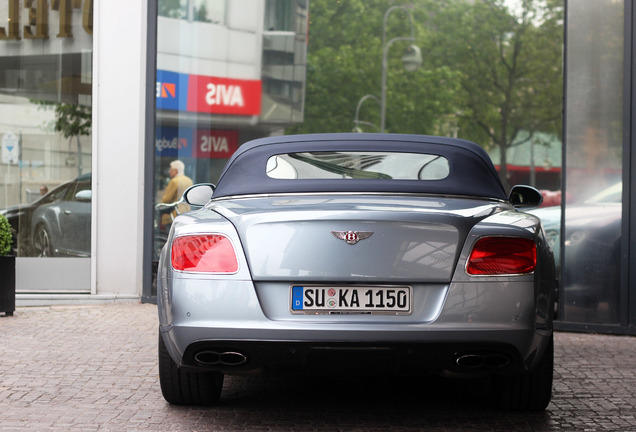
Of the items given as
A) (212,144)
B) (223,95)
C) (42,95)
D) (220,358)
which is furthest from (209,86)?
(220,358)

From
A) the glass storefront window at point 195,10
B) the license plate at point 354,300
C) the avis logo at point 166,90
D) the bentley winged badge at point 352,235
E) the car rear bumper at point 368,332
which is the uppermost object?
the glass storefront window at point 195,10

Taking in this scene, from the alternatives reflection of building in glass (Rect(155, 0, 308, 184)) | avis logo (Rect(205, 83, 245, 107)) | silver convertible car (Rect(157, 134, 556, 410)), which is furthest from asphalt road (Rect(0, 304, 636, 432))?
avis logo (Rect(205, 83, 245, 107))

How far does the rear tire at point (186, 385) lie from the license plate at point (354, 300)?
1034 millimetres

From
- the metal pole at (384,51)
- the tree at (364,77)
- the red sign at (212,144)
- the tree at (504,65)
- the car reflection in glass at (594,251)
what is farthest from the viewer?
the metal pole at (384,51)

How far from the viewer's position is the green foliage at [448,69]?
1247 inches

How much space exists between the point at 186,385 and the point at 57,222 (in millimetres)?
6977

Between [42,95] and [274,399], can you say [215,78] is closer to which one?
[42,95]

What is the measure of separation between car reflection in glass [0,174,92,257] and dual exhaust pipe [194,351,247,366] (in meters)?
7.32

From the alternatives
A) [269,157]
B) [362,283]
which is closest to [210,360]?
[362,283]

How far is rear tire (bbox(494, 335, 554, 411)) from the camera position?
5.33m

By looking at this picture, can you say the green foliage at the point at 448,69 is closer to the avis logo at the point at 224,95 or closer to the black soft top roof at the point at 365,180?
the avis logo at the point at 224,95

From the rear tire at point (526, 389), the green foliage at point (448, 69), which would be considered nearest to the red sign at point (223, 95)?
the rear tire at point (526, 389)

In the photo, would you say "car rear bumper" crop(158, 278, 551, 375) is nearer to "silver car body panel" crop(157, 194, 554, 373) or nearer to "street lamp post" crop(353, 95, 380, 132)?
"silver car body panel" crop(157, 194, 554, 373)

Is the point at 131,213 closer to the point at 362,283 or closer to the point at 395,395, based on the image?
the point at 395,395
